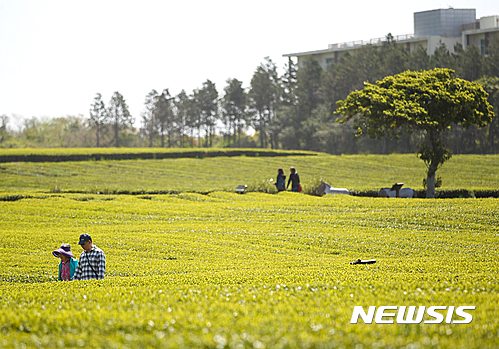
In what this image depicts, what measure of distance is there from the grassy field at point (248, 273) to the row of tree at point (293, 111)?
44.3 m

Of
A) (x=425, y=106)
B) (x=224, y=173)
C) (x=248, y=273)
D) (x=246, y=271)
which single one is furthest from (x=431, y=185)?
(x=224, y=173)

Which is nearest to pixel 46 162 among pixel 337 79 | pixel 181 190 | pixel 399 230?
pixel 181 190

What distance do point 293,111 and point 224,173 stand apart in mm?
46154

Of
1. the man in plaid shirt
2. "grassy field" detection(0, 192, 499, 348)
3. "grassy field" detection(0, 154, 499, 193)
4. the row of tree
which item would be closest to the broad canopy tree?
"grassy field" detection(0, 192, 499, 348)

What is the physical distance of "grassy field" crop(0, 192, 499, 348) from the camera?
470 cm

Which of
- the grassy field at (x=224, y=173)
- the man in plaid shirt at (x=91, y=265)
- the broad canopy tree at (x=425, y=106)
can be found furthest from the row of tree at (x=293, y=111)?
the man in plaid shirt at (x=91, y=265)

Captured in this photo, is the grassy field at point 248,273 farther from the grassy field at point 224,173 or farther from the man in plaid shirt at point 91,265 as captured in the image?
the grassy field at point 224,173

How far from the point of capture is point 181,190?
29062 mm

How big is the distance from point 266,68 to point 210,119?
15.9 meters

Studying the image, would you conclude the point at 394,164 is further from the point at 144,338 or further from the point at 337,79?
the point at 144,338

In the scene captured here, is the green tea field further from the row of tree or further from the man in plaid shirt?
the row of tree

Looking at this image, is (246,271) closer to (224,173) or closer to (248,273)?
(248,273)

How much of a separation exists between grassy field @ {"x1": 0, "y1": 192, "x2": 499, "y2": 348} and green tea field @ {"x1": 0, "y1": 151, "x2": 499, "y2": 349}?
0.03 m

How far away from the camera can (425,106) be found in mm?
23859
